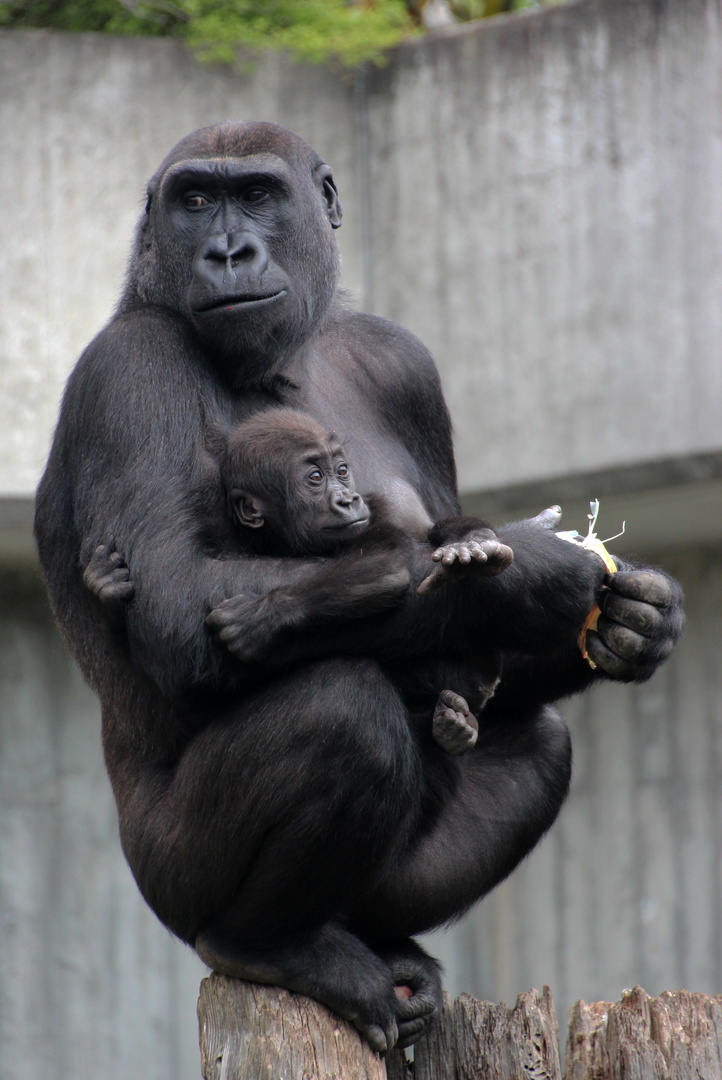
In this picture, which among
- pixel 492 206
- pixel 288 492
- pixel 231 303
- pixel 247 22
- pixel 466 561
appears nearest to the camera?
pixel 466 561

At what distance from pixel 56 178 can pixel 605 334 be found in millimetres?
2567

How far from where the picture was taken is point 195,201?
10.5ft

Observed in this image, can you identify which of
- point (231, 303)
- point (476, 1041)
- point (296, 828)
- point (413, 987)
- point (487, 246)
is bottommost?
point (476, 1041)

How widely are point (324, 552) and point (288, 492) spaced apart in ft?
0.55

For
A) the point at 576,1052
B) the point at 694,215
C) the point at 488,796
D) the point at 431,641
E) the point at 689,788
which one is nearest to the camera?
the point at 431,641

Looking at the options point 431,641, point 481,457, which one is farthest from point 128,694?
point 481,457

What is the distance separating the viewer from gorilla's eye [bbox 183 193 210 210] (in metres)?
3.20

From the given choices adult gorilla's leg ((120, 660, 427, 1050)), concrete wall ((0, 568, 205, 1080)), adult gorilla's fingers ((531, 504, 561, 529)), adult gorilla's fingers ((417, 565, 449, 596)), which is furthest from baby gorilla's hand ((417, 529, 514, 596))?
concrete wall ((0, 568, 205, 1080))

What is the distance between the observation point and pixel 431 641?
292 cm

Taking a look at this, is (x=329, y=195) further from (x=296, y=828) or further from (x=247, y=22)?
(x=247, y=22)

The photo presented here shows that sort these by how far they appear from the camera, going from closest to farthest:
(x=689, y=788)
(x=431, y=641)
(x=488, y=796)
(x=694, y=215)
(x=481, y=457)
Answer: (x=431, y=641), (x=488, y=796), (x=694, y=215), (x=481, y=457), (x=689, y=788)

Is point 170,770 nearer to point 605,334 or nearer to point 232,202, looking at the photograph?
point 232,202

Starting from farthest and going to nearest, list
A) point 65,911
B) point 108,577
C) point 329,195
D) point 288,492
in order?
point 65,911 → point 329,195 → point 288,492 → point 108,577

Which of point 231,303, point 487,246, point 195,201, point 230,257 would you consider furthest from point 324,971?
point 487,246
